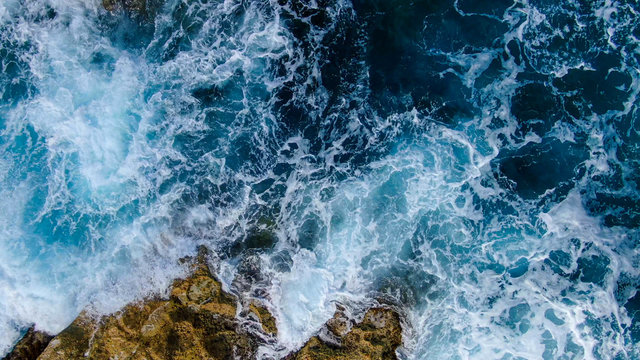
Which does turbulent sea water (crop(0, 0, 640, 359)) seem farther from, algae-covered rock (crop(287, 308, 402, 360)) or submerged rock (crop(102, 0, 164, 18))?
algae-covered rock (crop(287, 308, 402, 360))

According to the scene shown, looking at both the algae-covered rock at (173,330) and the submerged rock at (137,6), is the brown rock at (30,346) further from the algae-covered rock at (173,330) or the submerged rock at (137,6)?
the submerged rock at (137,6)

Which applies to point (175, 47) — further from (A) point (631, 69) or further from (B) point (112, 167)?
(A) point (631, 69)

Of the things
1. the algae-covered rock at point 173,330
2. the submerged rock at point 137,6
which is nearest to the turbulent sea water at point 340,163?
the submerged rock at point 137,6

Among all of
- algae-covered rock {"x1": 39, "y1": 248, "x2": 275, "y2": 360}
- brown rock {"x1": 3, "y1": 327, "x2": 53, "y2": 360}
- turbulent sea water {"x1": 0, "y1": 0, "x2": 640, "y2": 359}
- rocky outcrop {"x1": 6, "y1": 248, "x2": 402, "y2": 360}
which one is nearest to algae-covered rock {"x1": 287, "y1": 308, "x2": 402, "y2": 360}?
rocky outcrop {"x1": 6, "y1": 248, "x2": 402, "y2": 360}

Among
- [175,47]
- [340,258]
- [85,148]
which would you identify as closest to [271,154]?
[340,258]

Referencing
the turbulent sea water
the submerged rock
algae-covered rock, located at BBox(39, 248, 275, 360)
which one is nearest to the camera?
algae-covered rock, located at BBox(39, 248, 275, 360)
